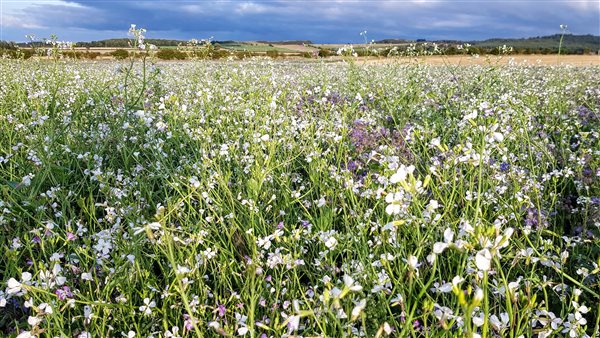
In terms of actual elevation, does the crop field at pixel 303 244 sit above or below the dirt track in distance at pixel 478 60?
below

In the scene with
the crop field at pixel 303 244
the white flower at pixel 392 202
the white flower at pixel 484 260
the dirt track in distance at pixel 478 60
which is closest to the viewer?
the white flower at pixel 484 260

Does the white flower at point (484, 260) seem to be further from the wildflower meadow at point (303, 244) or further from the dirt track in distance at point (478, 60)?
the dirt track in distance at point (478, 60)

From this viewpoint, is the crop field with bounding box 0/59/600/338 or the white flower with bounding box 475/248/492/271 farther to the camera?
the crop field with bounding box 0/59/600/338

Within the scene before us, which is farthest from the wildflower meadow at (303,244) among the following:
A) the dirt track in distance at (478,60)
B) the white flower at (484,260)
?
the dirt track in distance at (478,60)

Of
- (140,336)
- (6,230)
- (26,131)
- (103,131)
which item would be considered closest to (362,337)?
(140,336)

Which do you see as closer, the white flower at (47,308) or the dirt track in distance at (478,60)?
the white flower at (47,308)

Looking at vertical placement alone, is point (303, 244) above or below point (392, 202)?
below

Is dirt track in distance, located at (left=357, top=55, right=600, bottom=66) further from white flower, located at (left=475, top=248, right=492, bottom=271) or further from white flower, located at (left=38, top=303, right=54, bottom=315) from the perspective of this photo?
white flower, located at (left=38, top=303, right=54, bottom=315)

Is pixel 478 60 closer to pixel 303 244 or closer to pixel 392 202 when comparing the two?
pixel 303 244

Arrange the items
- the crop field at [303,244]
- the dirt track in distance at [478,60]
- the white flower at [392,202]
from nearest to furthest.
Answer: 1. the white flower at [392,202]
2. the crop field at [303,244]
3. the dirt track in distance at [478,60]

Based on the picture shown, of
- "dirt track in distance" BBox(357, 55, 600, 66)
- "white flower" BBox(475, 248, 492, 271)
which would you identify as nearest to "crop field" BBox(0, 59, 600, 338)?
"white flower" BBox(475, 248, 492, 271)

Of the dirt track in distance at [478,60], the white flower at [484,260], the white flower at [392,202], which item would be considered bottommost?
the white flower at [484,260]

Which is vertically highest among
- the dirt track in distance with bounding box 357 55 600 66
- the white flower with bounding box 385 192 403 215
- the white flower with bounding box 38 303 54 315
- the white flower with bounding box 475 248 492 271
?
the dirt track in distance with bounding box 357 55 600 66

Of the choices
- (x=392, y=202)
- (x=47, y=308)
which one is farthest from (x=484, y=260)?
(x=47, y=308)
